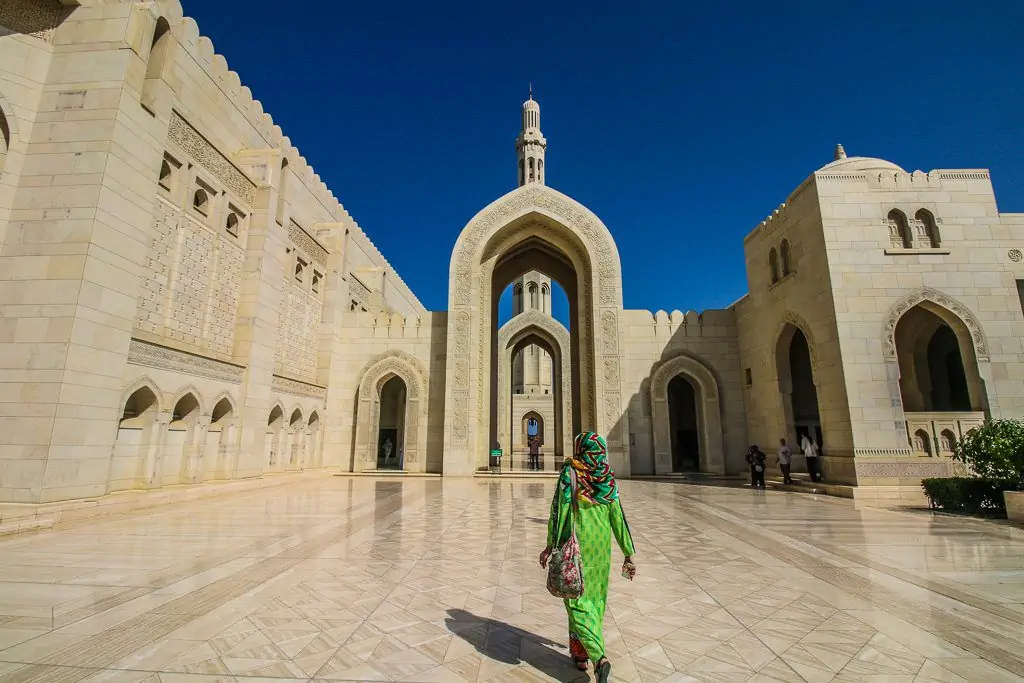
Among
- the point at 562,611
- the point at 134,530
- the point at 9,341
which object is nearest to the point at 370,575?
the point at 562,611

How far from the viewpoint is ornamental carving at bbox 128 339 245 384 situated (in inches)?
320

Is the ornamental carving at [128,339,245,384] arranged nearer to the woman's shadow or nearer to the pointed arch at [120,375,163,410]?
the pointed arch at [120,375,163,410]

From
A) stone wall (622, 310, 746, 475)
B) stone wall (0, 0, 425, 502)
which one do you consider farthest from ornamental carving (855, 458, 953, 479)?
stone wall (0, 0, 425, 502)

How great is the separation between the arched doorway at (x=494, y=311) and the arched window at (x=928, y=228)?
290 inches

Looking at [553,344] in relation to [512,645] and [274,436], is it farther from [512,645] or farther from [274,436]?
[512,645]

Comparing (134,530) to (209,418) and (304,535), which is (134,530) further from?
(209,418)

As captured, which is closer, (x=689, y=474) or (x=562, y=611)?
(x=562, y=611)

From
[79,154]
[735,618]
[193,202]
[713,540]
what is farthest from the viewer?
[193,202]

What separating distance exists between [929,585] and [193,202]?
12686 mm

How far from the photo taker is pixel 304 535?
5.95 m

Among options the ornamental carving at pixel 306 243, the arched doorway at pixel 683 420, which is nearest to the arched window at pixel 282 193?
the ornamental carving at pixel 306 243

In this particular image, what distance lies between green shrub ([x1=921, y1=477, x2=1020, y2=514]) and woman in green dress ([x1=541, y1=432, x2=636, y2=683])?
836cm

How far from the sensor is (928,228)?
10.6m

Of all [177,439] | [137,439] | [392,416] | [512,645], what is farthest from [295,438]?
[512,645]
